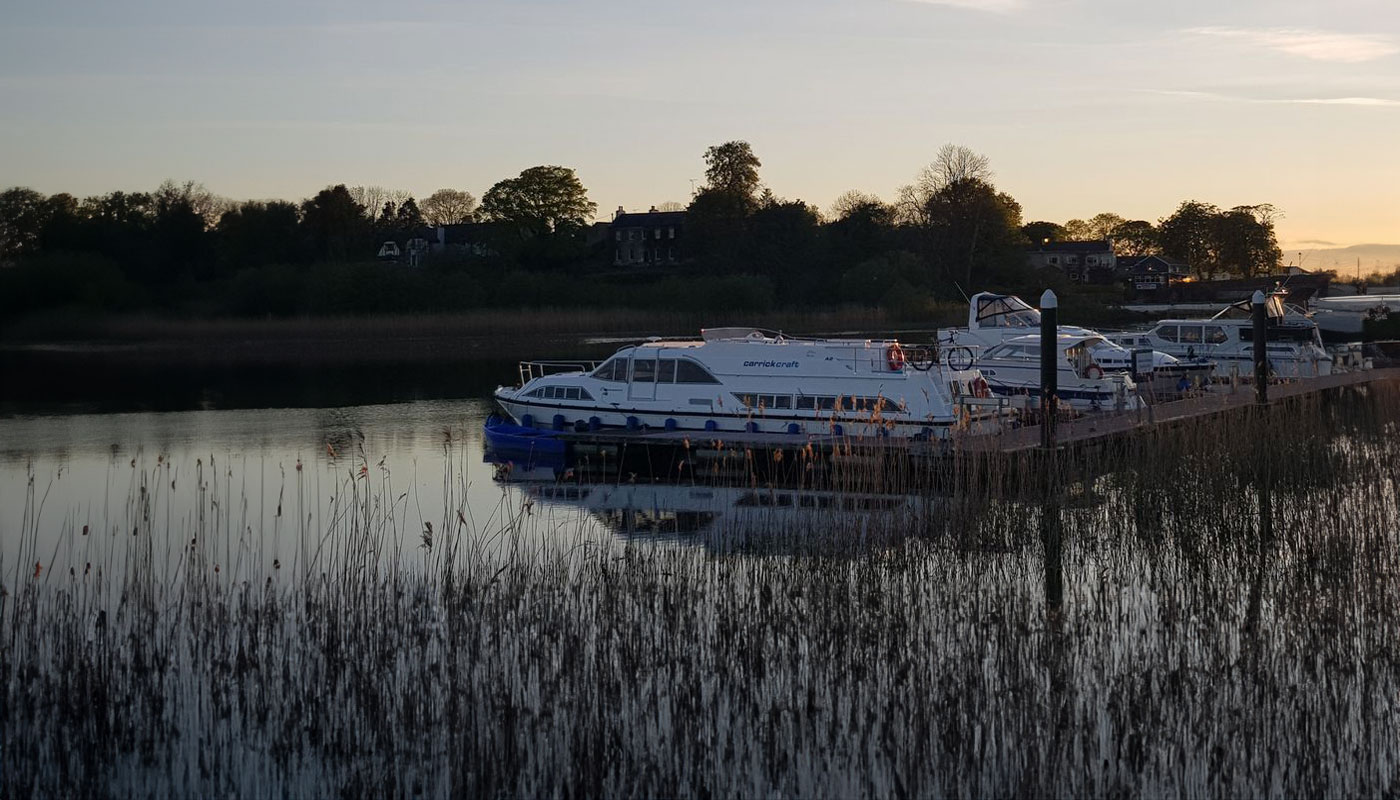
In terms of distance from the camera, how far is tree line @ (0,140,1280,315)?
75.2 metres

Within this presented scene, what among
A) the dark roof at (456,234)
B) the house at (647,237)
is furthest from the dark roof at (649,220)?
the dark roof at (456,234)

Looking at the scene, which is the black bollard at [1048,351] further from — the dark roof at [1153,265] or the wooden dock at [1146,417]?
the dark roof at [1153,265]

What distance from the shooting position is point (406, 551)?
17047 millimetres

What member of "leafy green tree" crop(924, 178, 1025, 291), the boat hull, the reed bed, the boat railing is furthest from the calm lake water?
"leafy green tree" crop(924, 178, 1025, 291)

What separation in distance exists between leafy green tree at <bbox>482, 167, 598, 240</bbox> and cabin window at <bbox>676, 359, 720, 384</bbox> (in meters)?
69.3

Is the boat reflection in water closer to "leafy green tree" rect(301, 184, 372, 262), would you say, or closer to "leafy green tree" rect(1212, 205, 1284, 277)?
"leafy green tree" rect(301, 184, 372, 262)

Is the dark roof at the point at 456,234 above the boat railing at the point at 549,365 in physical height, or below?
above

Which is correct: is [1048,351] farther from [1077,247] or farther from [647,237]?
[1077,247]

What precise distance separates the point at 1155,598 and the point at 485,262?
77.3 meters

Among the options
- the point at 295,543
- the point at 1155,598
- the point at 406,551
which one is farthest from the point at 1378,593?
the point at 295,543

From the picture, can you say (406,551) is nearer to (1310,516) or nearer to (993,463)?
(993,463)

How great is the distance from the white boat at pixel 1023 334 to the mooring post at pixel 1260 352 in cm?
376

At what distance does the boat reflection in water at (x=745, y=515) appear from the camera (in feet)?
49.4

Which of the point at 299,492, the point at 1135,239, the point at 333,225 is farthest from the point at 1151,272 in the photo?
the point at 299,492
